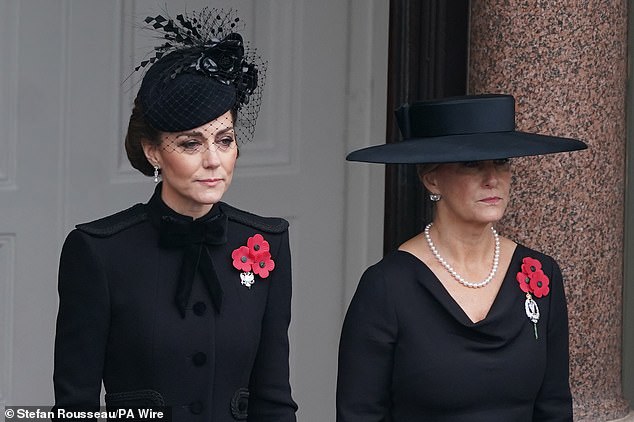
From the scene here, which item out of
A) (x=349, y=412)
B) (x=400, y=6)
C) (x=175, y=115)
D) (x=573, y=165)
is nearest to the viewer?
(x=175, y=115)

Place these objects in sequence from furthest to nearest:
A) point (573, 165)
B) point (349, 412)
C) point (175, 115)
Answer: point (573, 165) → point (349, 412) → point (175, 115)

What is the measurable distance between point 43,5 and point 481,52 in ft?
5.00

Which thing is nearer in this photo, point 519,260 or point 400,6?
point 519,260

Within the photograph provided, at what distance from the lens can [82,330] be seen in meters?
3.10

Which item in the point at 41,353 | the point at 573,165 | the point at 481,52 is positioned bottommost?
the point at 41,353

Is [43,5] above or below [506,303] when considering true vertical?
above

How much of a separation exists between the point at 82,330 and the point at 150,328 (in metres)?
0.15

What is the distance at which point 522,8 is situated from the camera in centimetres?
386

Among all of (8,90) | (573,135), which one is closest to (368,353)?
(573,135)

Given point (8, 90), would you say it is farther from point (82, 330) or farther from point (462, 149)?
point (462, 149)

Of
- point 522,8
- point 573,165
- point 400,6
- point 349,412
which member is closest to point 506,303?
point 349,412

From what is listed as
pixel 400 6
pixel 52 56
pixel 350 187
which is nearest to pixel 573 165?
pixel 400 6

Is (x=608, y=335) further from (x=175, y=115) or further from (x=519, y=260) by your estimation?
(x=175, y=115)

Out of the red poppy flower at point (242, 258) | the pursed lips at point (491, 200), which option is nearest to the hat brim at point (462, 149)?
the pursed lips at point (491, 200)
